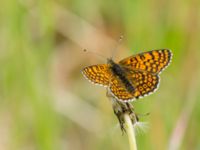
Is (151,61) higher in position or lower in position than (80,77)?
higher

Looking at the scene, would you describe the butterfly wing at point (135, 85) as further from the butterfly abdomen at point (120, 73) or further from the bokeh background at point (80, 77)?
the bokeh background at point (80, 77)

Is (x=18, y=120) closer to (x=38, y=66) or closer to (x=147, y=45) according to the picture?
(x=38, y=66)

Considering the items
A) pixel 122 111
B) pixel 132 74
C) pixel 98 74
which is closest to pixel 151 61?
pixel 132 74

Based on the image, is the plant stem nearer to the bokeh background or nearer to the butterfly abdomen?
the butterfly abdomen

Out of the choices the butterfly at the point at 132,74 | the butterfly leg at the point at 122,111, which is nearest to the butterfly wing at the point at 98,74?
the butterfly at the point at 132,74

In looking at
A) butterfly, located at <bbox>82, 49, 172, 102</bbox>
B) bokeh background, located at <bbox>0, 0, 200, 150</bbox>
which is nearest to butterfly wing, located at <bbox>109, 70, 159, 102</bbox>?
butterfly, located at <bbox>82, 49, 172, 102</bbox>

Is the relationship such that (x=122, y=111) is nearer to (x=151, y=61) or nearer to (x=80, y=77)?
(x=151, y=61)
